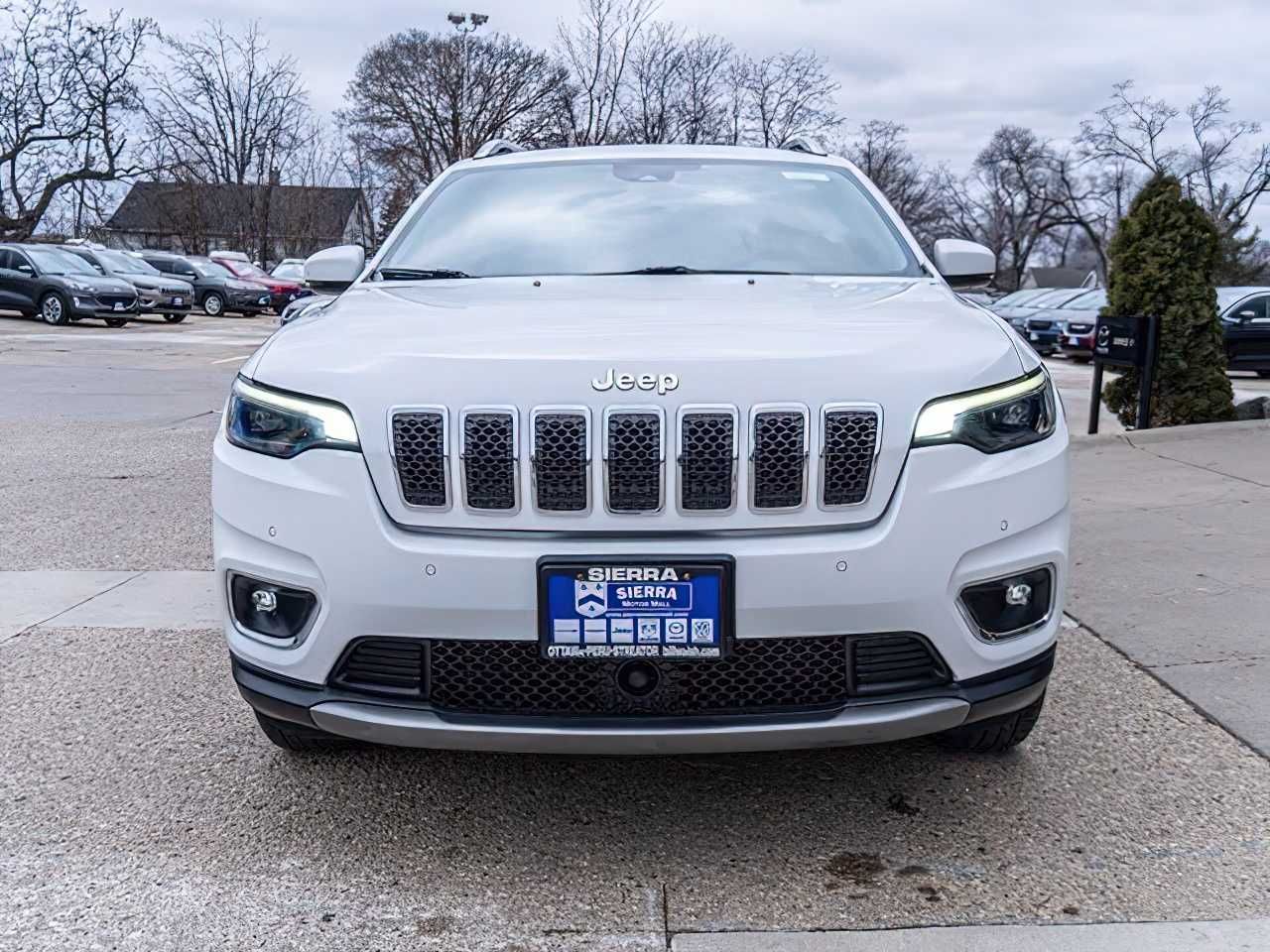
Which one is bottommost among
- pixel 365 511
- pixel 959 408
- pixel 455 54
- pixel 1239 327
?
pixel 1239 327

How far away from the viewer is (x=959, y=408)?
253 cm

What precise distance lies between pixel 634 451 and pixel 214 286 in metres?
33.3

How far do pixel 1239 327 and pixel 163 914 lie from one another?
21.0 meters

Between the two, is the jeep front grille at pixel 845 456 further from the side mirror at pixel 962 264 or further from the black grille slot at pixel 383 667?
the side mirror at pixel 962 264

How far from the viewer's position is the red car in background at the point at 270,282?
34281mm

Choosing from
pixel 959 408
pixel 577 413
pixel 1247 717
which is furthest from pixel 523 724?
pixel 1247 717

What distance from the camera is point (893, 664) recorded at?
2496 mm

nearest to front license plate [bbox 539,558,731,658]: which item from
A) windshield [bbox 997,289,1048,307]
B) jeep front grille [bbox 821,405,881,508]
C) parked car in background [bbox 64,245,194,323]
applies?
jeep front grille [bbox 821,405,881,508]

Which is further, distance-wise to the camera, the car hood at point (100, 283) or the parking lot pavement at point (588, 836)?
the car hood at point (100, 283)

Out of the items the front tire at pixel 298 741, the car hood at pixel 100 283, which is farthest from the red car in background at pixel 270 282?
the front tire at pixel 298 741

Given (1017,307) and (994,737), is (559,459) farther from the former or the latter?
(1017,307)

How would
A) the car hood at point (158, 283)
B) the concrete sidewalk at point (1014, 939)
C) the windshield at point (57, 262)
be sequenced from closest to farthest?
the concrete sidewalk at point (1014, 939) → the windshield at point (57, 262) → the car hood at point (158, 283)

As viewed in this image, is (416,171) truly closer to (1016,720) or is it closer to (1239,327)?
(1239,327)

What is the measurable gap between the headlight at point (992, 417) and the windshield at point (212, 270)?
3345cm
